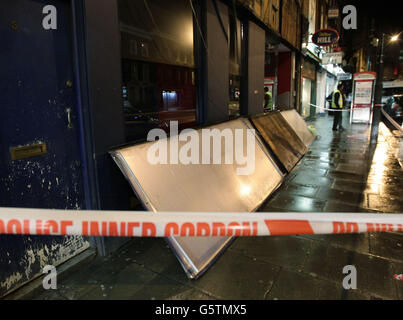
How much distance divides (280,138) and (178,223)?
5.71m

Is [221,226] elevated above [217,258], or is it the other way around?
[221,226]

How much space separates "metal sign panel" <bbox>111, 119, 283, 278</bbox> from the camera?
9.05 ft

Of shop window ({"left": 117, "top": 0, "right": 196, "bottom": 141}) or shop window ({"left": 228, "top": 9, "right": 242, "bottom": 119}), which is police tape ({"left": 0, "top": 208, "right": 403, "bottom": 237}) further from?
shop window ({"left": 228, "top": 9, "right": 242, "bottom": 119})

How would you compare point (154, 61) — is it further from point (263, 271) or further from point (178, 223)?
point (263, 271)

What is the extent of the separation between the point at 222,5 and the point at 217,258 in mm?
4813

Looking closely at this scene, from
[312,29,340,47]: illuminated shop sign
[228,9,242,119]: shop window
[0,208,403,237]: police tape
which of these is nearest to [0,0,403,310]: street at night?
[0,208,403,237]: police tape

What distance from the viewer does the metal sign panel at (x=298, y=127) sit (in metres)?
8.98

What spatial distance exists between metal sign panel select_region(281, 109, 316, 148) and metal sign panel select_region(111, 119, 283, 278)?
5066mm

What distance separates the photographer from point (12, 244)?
97.3 inches

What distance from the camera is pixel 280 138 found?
6.95 metres

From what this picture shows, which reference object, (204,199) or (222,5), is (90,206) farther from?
(222,5)

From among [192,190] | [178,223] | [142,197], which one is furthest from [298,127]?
[178,223]
